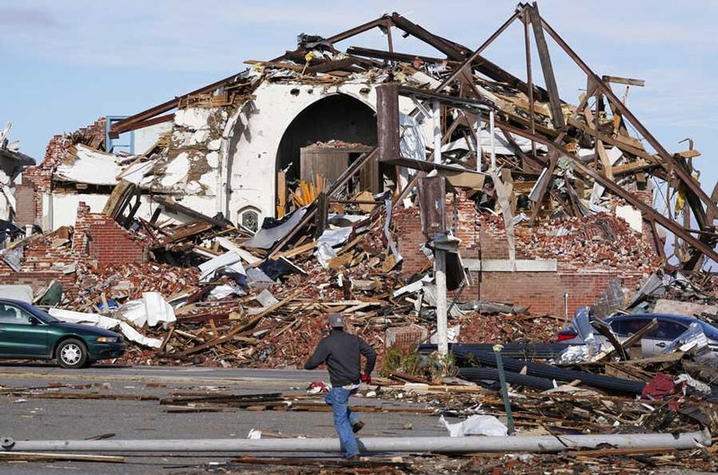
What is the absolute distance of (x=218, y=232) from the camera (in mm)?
35094

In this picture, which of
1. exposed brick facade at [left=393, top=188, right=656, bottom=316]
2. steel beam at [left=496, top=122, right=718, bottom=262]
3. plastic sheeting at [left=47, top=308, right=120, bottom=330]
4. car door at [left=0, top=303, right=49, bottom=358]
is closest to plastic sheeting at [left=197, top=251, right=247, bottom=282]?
plastic sheeting at [left=47, top=308, right=120, bottom=330]

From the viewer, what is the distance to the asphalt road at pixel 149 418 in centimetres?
1238

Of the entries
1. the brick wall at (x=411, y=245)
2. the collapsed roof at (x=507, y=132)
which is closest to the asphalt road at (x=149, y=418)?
the brick wall at (x=411, y=245)

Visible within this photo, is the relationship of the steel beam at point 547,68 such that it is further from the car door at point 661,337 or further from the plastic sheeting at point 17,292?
the plastic sheeting at point 17,292

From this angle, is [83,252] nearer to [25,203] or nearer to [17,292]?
[17,292]

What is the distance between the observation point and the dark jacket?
1236cm

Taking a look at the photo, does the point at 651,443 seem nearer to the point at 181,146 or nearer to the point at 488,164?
the point at 488,164

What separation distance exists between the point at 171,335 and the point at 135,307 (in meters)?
1.48

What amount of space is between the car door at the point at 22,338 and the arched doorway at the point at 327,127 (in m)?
19.8

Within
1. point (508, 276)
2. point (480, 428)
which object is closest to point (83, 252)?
point (508, 276)

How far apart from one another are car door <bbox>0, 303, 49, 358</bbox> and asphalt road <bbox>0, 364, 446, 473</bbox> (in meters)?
1.01

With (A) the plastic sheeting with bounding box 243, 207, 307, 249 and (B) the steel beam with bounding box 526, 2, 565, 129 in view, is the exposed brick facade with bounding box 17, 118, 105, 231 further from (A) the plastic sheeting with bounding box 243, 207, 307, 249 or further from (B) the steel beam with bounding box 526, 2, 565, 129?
(B) the steel beam with bounding box 526, 2, 565, 129

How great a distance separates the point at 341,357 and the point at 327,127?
30.3 meters

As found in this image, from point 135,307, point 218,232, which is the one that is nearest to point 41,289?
point 135,307
